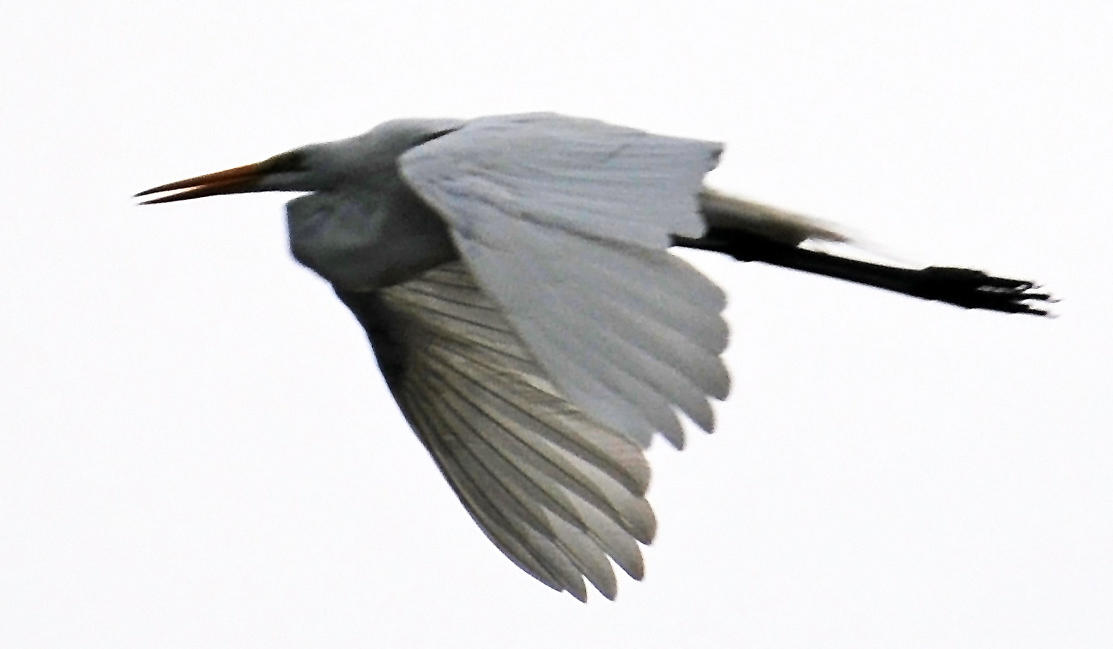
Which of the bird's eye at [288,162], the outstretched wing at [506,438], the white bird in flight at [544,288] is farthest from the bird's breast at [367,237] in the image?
the outstretched wing at [506,438]

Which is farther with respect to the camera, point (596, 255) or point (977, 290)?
point (977, 290)

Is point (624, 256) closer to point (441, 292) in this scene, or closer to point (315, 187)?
point (315, 187)

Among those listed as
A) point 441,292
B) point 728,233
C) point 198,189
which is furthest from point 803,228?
point 198,189

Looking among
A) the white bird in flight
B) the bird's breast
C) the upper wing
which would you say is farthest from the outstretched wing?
the upper wing

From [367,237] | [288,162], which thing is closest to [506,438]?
[367,237]

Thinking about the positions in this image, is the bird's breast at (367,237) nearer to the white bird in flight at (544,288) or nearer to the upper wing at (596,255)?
the white bird in flight at (544,288)

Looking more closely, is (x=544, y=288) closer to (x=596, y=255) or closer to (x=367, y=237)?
(x=596, y=255)

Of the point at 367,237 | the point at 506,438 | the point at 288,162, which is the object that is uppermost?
the point at 288,162
